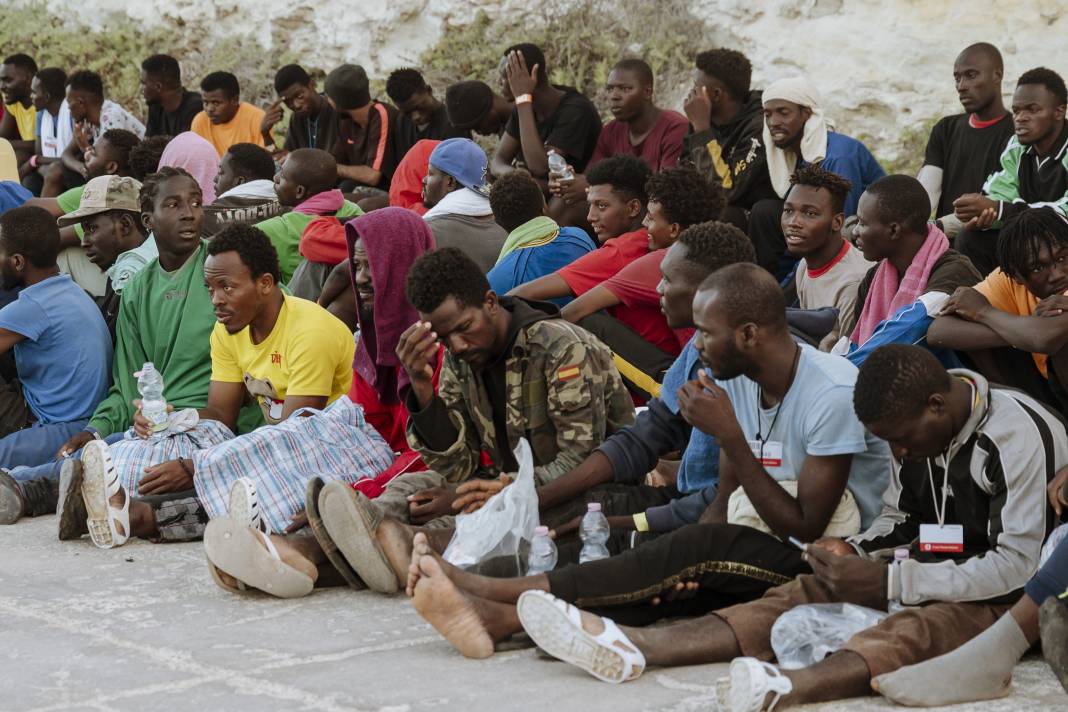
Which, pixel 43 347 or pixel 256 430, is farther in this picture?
pixel 43 347

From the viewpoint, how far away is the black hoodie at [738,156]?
7.98 meters

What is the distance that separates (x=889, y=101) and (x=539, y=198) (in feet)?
14.6

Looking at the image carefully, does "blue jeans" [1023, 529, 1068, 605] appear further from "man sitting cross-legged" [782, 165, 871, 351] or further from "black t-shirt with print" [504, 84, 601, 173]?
"black t-shirt with print" [504, 84, 601, 173]

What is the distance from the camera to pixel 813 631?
13.5ft

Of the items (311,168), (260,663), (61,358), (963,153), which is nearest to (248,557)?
(260,663)

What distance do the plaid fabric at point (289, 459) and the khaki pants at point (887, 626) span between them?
7.52 ft

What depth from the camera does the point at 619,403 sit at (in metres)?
5.54

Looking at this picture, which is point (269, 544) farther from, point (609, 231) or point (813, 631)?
point (609, 231)

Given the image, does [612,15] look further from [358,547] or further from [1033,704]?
[1033,704]

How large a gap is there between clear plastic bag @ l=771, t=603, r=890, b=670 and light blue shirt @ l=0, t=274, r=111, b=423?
452cm

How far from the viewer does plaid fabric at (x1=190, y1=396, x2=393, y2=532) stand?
5941 mm

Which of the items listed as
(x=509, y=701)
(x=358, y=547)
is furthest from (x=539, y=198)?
(x=509, y=701)

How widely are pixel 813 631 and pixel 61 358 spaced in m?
4.71

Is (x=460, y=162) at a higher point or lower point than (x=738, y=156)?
lower
